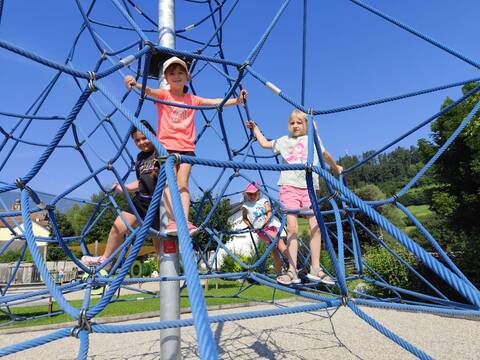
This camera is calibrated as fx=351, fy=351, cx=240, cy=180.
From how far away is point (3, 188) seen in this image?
152 cm

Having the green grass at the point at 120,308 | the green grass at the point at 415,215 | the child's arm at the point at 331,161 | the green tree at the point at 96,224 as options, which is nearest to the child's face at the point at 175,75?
the child's arm at the point at 331,161

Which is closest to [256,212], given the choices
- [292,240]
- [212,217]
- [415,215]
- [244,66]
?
[292,240]

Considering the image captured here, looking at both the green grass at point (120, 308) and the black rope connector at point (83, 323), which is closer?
the black rope connector at point (83, 323)

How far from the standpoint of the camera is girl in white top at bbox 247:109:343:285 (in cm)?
218

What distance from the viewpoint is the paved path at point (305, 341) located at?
311 cm

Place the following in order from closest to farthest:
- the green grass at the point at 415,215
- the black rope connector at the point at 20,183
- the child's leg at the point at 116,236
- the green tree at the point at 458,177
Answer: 1. the black rope connector at the point at 20,183
2. the child's leg at the point at 116,236
3. the green tree at the point at 458,177
4. the green grass at the point at 415,215

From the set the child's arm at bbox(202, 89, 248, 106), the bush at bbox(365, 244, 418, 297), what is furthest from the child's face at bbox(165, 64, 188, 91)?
the bush at bbox(365, 244, 418, 297)

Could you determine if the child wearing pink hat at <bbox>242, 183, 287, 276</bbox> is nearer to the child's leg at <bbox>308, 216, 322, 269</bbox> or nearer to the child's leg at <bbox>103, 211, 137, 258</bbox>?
the child's leg at <bbox>308, 216, 322, 269</bbox>

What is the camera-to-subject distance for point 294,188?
2.45 metres

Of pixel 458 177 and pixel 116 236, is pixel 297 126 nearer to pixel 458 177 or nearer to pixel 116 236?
pixel 116 236

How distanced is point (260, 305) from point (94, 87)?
5.59m

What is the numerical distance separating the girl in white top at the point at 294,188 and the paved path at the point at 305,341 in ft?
4.11

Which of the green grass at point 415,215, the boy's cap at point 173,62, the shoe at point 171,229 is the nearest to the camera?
the shoe at point 171,229

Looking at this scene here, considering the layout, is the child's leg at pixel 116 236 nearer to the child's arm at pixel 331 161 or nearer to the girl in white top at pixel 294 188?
the girl in white top at pixel 294 188
